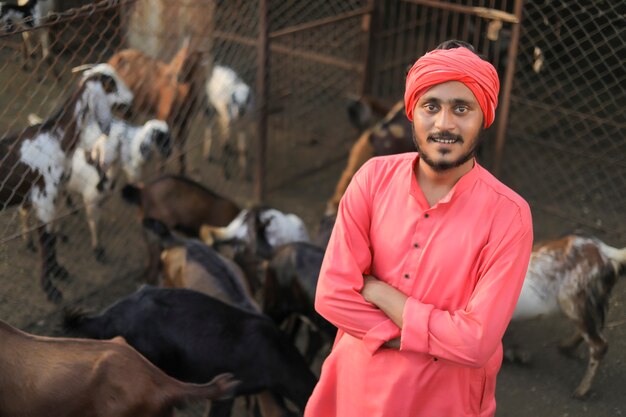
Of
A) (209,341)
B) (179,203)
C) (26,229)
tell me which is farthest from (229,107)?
(209,341)

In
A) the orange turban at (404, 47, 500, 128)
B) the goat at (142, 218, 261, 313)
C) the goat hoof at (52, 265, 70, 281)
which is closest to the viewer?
the orange turban at (404, 47, 500, 128)

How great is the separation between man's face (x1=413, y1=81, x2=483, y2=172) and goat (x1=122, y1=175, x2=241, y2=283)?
3.81 meters

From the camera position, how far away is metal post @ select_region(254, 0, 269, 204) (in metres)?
6.14

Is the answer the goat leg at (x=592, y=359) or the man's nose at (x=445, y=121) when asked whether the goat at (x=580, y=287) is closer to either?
the goat leg at (x=592, y=359)

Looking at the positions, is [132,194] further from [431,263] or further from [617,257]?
[431,263]

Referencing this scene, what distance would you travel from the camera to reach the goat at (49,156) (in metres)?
5.20

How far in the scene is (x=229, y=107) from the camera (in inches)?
277

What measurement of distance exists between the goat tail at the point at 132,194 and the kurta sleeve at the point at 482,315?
3877mm

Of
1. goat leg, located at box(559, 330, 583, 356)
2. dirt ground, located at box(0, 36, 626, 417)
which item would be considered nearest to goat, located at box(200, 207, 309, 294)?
dirt ground, located at box(0, 36, 626, 417)

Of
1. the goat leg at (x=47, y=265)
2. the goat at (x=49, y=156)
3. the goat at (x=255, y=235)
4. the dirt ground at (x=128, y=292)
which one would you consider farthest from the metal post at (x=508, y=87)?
the goat leg at (x=47, y=265)

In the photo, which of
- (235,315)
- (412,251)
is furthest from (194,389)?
(412,251)

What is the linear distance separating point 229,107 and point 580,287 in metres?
3.49

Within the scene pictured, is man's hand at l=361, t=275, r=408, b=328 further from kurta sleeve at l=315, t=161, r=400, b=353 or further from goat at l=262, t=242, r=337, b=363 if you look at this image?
goat at l=262, t=242, r=337, b=363

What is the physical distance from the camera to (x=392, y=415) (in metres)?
2.40
